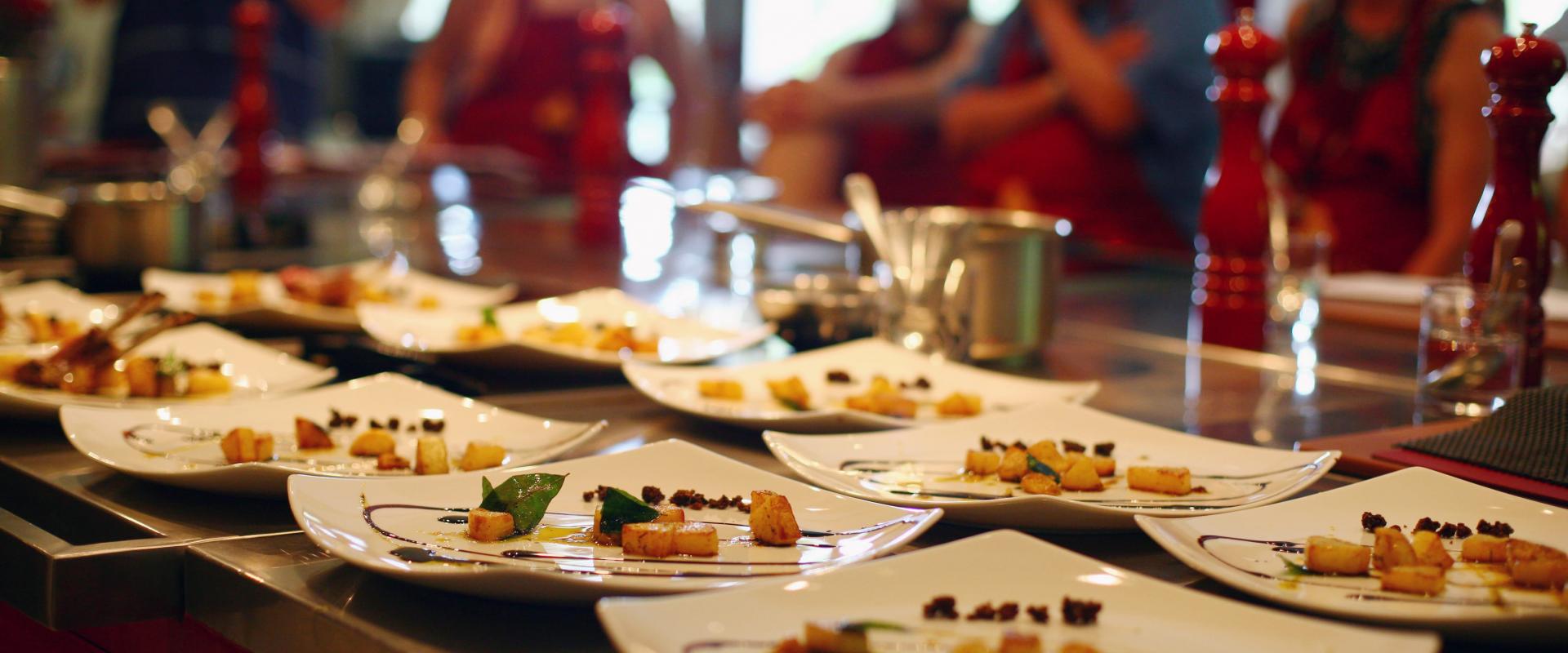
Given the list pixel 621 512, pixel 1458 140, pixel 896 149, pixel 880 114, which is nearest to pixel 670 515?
pixel 621 512

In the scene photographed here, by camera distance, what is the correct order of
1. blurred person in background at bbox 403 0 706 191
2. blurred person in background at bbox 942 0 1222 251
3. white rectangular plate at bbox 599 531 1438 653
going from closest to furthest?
white rectangular plate at bbox 599 531 1438 653
blurred person in background at bbox 942 0 1222 251
blurred person in background at bbox 403 0 706 191

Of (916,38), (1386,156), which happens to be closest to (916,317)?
(1386,156)

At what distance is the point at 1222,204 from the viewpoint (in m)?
1.63

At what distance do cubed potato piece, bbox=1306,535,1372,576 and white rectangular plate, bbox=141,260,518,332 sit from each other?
1208 millimetres

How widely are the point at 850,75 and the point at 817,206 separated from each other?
0.75 m

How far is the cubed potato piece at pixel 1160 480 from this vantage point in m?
0.88

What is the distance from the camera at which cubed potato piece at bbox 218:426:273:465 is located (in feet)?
3.05

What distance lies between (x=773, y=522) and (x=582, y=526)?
0.12 m

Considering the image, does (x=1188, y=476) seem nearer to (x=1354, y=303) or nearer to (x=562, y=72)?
(x=1354, y=303)

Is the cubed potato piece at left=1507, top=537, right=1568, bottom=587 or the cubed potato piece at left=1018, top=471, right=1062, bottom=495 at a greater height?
the cubed potato piece at left=1018, top=471, right=1062, bottom=495

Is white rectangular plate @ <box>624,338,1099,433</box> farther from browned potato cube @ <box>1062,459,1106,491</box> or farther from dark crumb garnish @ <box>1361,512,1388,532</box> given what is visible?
dark crumb garnish @ <box>1361,512,1388,532</box>

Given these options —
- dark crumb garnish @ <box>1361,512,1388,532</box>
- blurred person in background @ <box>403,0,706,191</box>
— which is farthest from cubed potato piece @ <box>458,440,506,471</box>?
blurred person in background @ <box>403,0,706,191</box>

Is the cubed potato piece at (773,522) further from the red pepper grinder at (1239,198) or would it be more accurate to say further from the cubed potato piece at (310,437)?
the red pepper grinder at (1239,198)

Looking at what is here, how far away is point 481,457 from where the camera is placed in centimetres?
93
